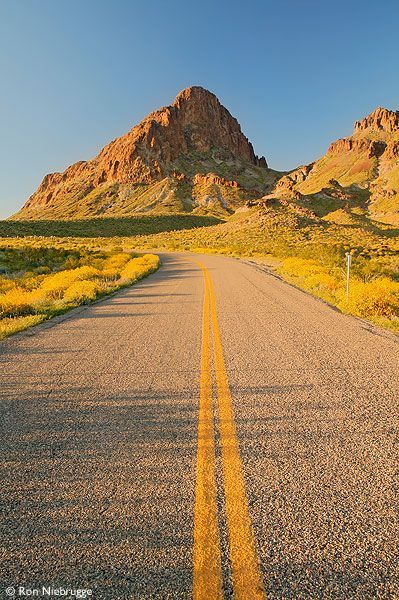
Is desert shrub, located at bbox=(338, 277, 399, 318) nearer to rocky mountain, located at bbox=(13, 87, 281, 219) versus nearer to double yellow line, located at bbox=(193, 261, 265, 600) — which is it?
double yellow line, located at bbox=(193, 261, 265, 600)

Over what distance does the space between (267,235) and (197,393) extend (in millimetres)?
63461

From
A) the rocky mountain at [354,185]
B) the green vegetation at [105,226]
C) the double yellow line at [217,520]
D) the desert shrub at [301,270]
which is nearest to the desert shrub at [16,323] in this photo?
the double yellow line at [217,520]

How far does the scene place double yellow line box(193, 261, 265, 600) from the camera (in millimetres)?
2162

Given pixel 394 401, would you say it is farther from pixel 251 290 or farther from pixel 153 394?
pixel 251 290

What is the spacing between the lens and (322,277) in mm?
16500

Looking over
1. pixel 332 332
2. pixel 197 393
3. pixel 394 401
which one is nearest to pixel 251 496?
pixel 197 393

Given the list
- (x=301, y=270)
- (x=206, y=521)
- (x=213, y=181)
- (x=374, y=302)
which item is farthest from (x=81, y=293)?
(x=213, y=181)

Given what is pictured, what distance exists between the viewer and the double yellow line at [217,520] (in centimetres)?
216

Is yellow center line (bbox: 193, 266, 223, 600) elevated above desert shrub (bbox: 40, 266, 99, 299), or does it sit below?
below

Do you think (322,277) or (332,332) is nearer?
(332,332)

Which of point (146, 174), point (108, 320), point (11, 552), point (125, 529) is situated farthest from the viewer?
Answer: point (146, 174)

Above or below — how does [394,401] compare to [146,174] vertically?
below
